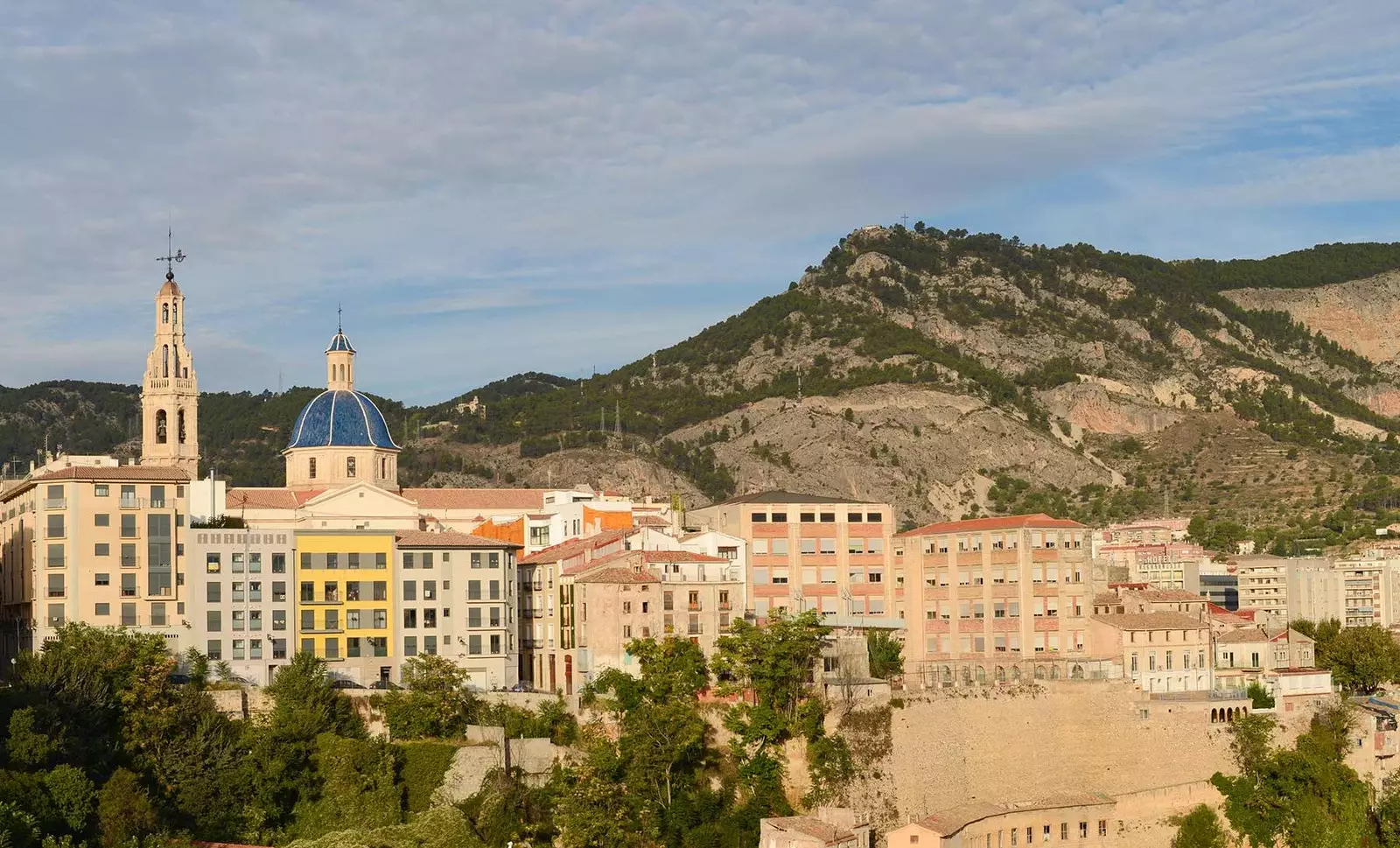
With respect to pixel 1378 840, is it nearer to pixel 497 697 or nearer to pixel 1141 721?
pixel 1141 721

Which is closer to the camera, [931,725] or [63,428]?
[931,725]

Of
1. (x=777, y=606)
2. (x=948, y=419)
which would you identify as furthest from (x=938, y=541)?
(x=948, y=419)

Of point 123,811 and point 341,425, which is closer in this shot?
point 123,811

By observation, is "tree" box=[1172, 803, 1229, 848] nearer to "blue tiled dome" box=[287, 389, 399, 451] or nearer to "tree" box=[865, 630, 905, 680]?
"tree" box=[865, 630, 905, 680]

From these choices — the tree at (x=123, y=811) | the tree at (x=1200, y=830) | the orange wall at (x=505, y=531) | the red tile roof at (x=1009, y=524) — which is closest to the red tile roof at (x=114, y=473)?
the tree at (x=123, y=811)

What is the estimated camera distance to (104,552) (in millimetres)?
81188

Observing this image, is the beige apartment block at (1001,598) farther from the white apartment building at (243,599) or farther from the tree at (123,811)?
the tree at (123,811)

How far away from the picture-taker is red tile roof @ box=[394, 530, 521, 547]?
86.2 metres

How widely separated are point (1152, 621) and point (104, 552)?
47933 mm

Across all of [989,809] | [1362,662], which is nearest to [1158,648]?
[989,809]

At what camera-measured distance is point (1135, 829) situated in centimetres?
8375

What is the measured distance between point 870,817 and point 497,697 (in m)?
16.0

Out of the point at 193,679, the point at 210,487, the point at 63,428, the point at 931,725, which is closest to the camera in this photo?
the point at 193,679

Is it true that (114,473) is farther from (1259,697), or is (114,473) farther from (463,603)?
(1259,697)
